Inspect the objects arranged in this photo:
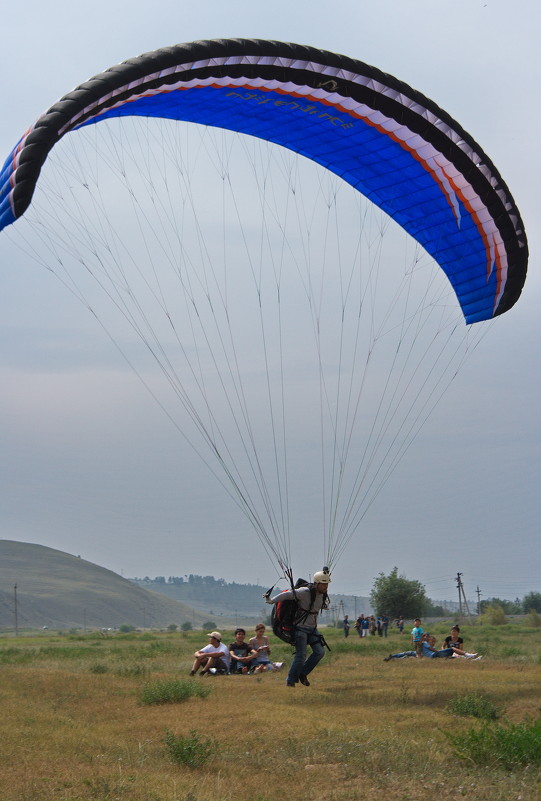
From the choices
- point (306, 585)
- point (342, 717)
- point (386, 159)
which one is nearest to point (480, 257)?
point (386, 159)

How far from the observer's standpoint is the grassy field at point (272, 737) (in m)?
7.67

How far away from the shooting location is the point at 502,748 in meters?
8.38

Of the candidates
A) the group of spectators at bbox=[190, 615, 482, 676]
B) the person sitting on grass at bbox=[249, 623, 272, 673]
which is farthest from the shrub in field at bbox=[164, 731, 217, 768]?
the person sitting on grass at bbox=[249, 623, 272, 673]

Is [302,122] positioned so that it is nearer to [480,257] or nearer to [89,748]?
[480,257]

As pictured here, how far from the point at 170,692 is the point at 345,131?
913 cm

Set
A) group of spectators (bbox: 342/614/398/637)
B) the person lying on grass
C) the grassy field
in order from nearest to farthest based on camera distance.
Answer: the grassy field, the person lying on grass, group of spectators (bbox: 342/614/398/637)

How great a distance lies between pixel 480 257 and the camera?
1578cm

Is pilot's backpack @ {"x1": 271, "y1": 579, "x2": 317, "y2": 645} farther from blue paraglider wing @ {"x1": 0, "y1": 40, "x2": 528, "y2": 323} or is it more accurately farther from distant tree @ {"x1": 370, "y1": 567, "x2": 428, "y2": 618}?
distant tree @ {"x1": 370, "y1": 567, "x2": 428, "y2": 618}

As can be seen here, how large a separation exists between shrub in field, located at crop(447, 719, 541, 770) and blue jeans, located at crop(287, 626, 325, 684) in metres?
4.63

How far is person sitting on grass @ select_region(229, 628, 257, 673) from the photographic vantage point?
55.6 feet

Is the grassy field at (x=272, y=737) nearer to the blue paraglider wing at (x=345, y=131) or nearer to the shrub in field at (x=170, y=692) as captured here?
the shrub in field at (x=170, y=692)

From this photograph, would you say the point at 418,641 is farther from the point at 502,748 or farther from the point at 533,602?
the point at 533,602

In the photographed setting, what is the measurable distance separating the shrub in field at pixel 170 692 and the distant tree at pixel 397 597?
2266 inches

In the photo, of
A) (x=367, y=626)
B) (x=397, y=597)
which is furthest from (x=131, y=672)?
(x=397, y=597)
